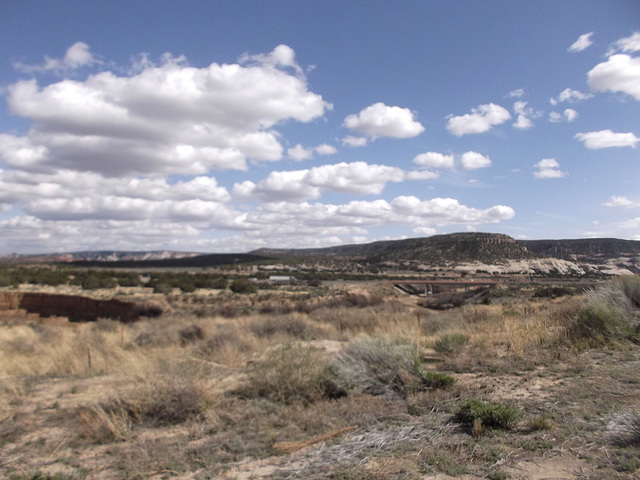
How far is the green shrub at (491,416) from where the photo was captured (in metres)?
5.44

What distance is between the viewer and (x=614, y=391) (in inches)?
244

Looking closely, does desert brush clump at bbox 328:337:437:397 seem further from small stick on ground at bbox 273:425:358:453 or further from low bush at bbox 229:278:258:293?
low bush at bbox 229:278:258:293

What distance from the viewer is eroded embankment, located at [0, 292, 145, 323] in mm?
33281

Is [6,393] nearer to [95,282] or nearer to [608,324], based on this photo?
[608,324]

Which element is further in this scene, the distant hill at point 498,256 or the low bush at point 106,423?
the distant hill at point 498,256

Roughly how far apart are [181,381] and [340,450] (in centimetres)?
380

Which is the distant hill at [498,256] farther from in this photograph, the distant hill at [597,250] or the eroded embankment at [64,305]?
the eroded embankment at [64,305]

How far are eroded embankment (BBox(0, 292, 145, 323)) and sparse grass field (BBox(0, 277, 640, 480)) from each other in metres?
22.4

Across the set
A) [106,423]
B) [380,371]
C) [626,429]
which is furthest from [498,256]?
[106,423]

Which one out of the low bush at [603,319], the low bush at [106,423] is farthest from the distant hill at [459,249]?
the low bush at [106,423]

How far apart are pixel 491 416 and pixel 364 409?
210 cm

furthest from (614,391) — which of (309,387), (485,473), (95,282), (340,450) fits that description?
(95,282)

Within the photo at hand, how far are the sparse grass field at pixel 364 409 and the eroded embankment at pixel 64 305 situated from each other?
2239cm

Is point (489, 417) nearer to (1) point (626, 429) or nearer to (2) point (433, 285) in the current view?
(1) point (626, 429)
